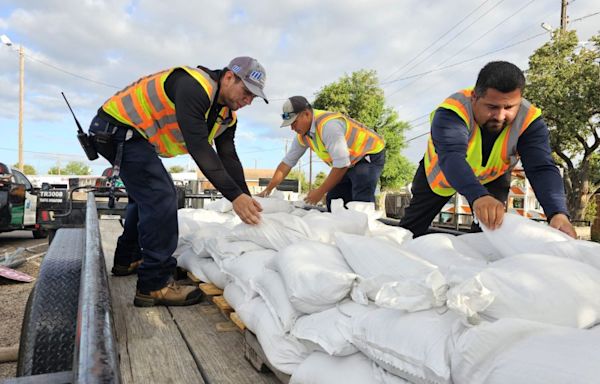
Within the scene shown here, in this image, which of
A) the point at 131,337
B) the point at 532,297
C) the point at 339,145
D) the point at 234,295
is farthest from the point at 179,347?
the point at 339,145

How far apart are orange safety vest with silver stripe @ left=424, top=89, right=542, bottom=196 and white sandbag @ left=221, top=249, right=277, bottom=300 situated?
4.28ft

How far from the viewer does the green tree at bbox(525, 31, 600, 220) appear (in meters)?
16.2

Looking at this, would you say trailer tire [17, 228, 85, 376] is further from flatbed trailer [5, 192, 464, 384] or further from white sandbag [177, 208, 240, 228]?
white sandbag [177, 208, 240, 228]

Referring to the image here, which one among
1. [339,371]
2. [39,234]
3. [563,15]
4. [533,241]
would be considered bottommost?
[39,234]

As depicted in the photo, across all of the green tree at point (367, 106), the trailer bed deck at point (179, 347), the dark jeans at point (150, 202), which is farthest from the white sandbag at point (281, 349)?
the green tree at point (367, 106)

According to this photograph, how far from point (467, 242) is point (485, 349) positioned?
1164 millimetres

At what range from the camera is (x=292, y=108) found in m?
3.89

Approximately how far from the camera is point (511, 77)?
2.09 meters

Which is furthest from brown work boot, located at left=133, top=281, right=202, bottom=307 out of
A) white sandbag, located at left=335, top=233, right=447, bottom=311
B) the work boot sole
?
white sandbag, located at left=335, top=233, right=447, bottom=311

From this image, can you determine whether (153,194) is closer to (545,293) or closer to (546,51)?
(545,293)

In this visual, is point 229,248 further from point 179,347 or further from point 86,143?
point 86,143

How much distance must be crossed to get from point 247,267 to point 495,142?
63.3 inches

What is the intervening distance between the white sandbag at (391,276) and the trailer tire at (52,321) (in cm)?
93

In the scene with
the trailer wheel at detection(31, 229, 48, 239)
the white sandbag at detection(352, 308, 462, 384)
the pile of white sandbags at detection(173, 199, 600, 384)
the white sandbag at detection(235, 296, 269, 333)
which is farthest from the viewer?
the trailer wheel at detection(31, 229, 48, 239)
